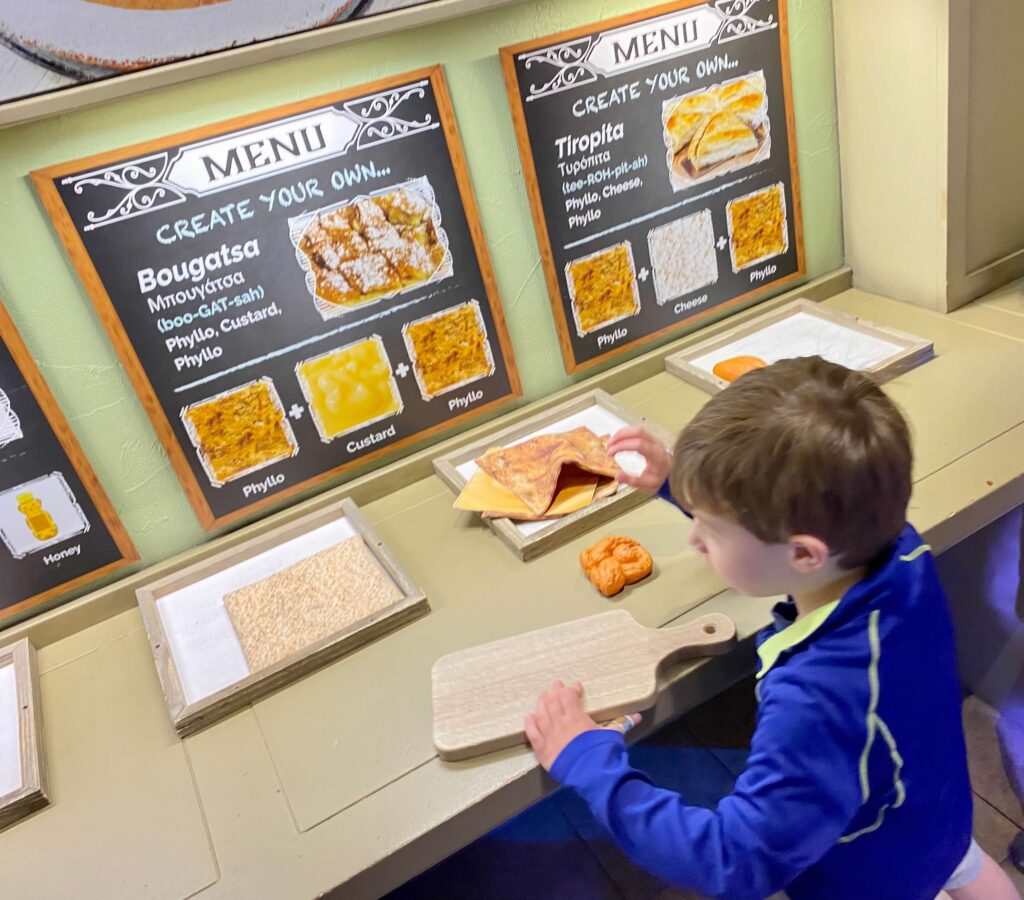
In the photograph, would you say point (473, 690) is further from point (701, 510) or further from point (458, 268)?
point (458, 268)

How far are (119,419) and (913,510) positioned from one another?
123 cm

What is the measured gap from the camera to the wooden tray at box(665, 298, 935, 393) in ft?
4.96

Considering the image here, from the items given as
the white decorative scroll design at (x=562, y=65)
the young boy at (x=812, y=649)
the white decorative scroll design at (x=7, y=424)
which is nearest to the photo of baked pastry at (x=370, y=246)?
the white decorative scroll design at (x=562, y=65)

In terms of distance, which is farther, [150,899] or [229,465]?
[229,465]

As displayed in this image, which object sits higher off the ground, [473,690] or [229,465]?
[229,465]

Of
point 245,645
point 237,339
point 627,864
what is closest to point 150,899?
point 245,645

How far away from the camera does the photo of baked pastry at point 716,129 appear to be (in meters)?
1.58

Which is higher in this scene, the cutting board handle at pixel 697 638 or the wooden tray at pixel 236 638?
the wooden tray at pixel 236 638

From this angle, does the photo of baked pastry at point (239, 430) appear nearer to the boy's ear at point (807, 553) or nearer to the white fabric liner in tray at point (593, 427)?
the white fabric liner in tray at point (593, 427)

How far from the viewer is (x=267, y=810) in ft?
3.24

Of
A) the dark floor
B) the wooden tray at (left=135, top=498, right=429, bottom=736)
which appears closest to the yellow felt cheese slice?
the wooden tray at (left=135, top=498, right=429, bottom=736)

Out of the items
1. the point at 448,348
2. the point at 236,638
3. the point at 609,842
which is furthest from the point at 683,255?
the point at 609,842

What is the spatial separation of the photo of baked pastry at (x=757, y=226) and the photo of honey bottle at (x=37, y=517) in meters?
1.39

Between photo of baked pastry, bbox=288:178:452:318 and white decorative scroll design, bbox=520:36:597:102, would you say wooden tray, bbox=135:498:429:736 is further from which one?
white decorative scroll design, bbox=520:36:597:102
